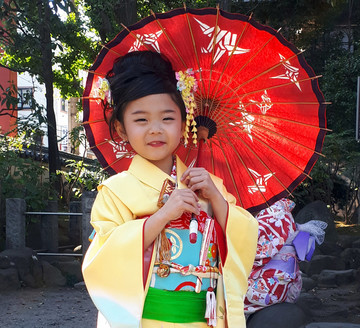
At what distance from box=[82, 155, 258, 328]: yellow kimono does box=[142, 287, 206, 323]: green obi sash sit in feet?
0.27

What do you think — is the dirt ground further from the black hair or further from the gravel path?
the black hair

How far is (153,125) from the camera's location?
225 cm

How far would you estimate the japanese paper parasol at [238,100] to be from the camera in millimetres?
2357

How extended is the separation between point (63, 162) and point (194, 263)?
12582 mm

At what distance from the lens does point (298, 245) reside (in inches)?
155

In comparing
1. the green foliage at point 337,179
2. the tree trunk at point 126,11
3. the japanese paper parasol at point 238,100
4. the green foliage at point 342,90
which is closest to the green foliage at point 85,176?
the tree trunk at point 126,11

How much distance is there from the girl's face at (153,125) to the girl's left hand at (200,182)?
159 mm

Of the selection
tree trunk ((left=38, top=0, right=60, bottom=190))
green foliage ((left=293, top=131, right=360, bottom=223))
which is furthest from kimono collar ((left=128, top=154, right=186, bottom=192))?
tree trunk ((left=38, top=0, right=60, bottom=190))

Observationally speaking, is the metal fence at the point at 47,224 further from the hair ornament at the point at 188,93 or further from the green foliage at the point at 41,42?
the hair ornament at the point at 188,93

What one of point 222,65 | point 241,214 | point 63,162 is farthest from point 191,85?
point 63,162

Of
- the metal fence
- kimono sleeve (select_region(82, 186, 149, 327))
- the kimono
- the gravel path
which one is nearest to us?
kimono sleeve (select_region(82, 186, 149, 327))

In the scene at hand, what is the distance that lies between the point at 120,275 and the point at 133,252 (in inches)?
3.9

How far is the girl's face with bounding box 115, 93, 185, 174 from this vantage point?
2.25m

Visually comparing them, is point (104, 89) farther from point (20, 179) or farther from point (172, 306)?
point (20, 179)
